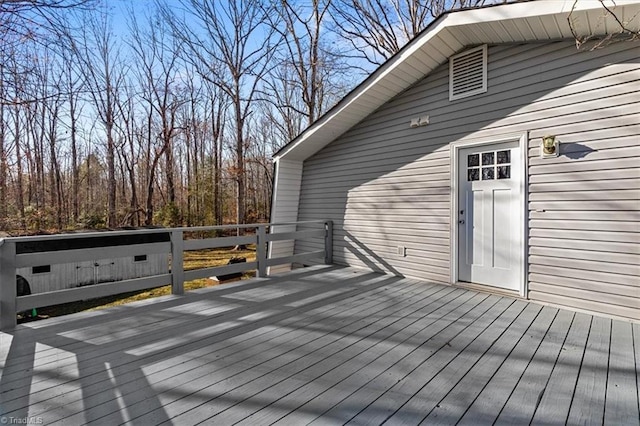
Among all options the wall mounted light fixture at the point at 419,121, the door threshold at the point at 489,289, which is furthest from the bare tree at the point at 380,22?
the door threshold at the point at 489,289

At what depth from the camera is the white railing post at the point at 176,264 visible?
383 cm

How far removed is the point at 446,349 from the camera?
245 centimetres

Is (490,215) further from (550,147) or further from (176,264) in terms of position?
(176,264)

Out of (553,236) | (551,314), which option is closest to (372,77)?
(553,236)

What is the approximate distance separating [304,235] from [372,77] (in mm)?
2669

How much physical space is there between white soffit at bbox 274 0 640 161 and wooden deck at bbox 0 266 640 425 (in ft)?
9.14

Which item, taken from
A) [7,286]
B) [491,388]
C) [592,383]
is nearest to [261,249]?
[7,286]

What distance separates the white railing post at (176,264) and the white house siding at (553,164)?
306cm

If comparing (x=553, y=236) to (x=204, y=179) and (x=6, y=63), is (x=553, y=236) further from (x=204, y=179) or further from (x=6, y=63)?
(x=204, y=179)

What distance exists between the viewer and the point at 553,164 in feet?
11.3

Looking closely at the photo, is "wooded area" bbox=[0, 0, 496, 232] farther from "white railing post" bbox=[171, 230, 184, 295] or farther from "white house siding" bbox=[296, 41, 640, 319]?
"white railing post" bbox=[171, 230, 184, 295]

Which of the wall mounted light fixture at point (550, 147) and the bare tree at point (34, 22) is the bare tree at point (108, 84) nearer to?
the bare tree at point (34, 22)

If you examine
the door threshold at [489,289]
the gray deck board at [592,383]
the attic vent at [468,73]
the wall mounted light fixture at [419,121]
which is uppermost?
the attic vent at [468,73]

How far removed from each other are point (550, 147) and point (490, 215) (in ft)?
3.24
